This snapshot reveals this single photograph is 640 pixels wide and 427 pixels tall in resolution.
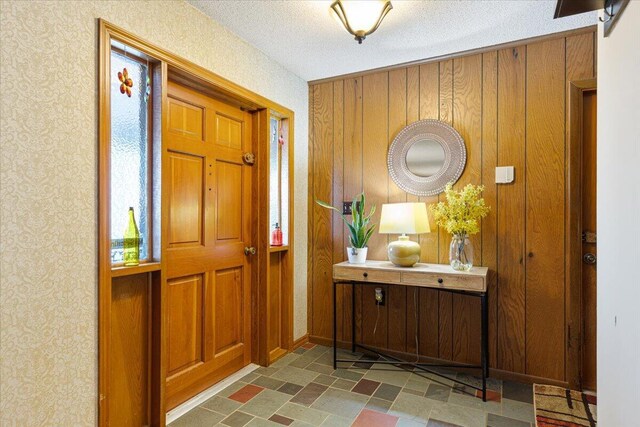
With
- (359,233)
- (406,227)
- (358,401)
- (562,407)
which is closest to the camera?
(562,407)

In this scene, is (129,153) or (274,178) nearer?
(129,153)

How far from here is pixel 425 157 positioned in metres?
2.82

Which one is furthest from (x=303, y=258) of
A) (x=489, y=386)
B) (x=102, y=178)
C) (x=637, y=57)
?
(x=637, y=57)

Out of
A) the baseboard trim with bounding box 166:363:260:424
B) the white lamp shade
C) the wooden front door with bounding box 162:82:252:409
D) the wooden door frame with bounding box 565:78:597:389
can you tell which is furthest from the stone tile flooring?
the white lamp shade

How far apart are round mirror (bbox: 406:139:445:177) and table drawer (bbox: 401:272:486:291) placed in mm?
825

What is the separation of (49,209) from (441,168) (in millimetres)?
2427

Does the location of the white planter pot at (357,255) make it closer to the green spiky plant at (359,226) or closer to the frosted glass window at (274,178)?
the green spiky plant at (359,226)

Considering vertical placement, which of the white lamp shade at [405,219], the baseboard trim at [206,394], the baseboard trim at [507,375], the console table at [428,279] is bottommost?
the baseboard trim at [206,394]

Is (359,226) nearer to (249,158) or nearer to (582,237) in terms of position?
(249,158)

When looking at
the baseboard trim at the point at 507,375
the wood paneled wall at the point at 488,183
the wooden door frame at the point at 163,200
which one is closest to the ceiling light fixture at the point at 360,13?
the wooden door frame at the point at 163,200

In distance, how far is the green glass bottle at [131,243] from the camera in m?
1.81

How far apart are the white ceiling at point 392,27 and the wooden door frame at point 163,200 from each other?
0.38m

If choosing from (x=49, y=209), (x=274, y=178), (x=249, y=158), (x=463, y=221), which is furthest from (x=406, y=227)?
(x=49, y=209)

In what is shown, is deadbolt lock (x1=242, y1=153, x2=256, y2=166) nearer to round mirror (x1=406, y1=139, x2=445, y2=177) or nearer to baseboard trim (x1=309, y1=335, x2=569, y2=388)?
round mirror (x1=406, y1=139, x2=445, y2=177)
